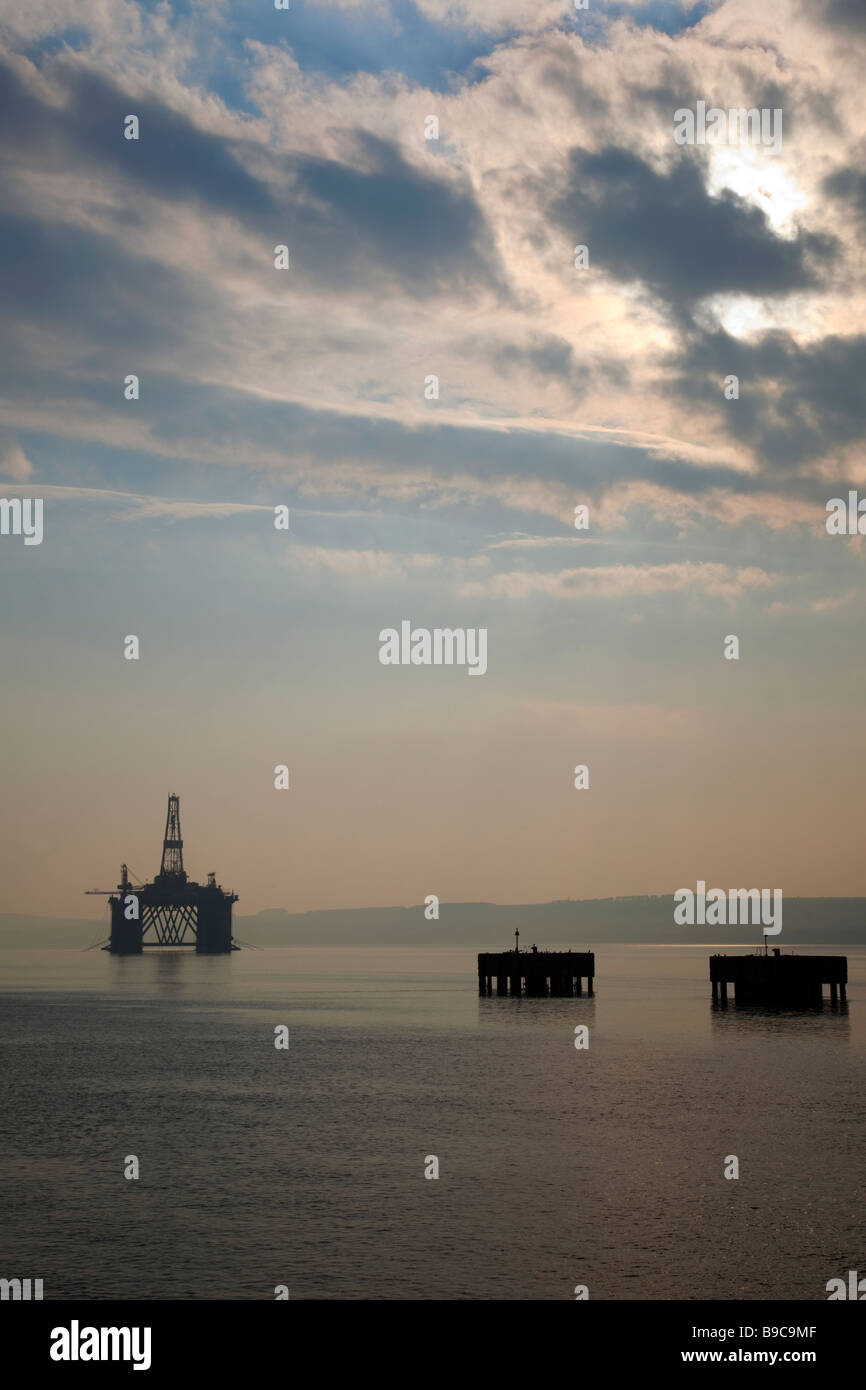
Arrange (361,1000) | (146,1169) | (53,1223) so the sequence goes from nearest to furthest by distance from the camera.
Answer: (53,1223)
(146,1169)
(361,1000)

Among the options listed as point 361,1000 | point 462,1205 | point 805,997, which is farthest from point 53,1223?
point 361,1000
